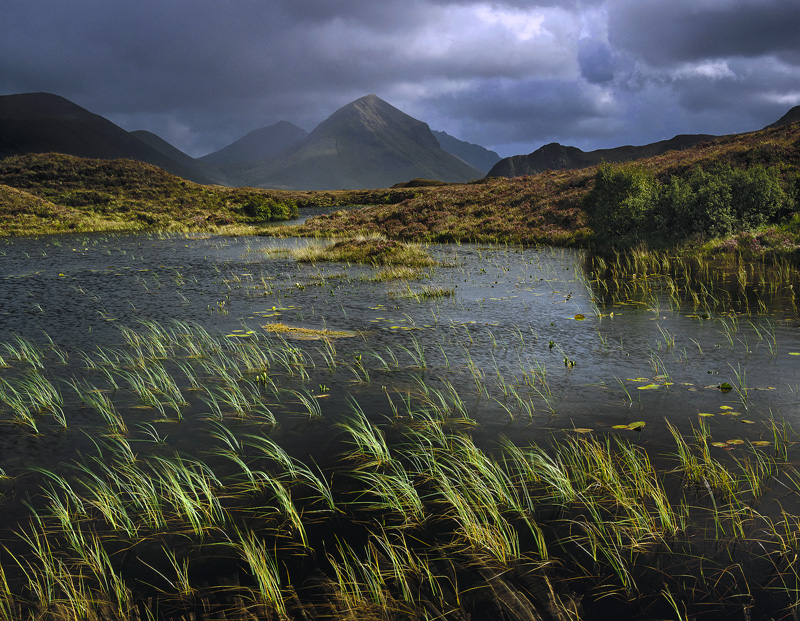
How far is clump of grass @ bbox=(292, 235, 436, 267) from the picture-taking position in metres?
24.6

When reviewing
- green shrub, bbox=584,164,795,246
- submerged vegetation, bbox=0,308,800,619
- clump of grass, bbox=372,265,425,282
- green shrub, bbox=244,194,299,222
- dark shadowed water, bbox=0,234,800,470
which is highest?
green shrub, bbox=244,194,299,222

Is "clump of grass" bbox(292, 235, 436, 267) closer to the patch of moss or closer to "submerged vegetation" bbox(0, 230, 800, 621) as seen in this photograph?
the patch of moss

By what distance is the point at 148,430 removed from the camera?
22.7ft

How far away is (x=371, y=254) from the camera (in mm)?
26500

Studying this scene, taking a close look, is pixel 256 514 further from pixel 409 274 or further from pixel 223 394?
pixel 409 274

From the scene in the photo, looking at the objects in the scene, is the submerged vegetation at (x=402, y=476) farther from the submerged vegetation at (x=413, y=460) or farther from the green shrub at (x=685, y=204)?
the green shrub at (x=685, y=204)

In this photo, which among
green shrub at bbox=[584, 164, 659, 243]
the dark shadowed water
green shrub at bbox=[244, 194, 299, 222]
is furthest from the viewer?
green shrub at bbox=[244, 194, 299, 222]

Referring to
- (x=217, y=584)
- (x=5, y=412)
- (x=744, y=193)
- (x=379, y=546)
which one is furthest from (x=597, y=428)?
(x=744, y=193)

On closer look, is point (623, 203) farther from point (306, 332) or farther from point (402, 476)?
point (402, 476)

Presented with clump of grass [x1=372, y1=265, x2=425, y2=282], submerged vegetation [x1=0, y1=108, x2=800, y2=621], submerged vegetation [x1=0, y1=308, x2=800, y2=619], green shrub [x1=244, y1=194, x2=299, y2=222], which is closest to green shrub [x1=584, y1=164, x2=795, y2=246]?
submerged vegetation [x1=0, y1=108, x2=800, y2=621]

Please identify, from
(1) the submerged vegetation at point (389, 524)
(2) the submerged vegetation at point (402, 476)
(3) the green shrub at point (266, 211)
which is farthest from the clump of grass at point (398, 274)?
(3) the green shrub at point (266, 211)

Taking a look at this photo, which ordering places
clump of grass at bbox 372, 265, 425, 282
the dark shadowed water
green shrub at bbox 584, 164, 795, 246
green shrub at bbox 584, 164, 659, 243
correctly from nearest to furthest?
the dark shadowed water → clump of grass at bbox 372, 265, 425, 282 → green shrub at bbox 584, 164, 795, 246 → green shrub at bbox 584, 164, 659, 243

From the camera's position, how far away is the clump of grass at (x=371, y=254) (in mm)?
Answer: 24594

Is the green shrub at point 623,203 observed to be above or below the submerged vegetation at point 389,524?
above
